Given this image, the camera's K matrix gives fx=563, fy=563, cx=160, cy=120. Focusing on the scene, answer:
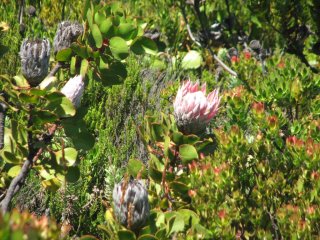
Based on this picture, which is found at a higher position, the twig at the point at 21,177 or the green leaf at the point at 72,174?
the twig at the point at 21,177

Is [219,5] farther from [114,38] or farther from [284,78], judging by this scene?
[114,38]

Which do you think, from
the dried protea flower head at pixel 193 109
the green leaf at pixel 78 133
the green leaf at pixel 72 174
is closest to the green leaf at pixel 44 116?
the green leaf at pixel 78 133

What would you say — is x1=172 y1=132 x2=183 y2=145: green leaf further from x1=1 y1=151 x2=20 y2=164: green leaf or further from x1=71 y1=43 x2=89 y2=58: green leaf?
x1=1 y1=151 x2=20 y2=164: green leaf

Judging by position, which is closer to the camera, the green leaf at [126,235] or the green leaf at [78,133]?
the green leaf at [126,235]

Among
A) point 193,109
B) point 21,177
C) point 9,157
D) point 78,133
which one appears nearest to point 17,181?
point 21,177

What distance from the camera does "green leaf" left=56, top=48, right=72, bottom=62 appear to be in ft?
6.09

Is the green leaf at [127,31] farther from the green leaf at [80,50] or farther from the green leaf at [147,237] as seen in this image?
the green leaf at [147,237]

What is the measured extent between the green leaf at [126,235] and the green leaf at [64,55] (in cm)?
65

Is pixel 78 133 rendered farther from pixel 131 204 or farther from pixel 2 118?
pixel 131 204

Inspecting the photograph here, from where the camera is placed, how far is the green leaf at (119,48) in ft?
6.14

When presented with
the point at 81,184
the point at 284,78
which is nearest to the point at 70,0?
the point at 81,184

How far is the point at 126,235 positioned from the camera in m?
1.54

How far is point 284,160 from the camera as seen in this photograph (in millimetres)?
2033

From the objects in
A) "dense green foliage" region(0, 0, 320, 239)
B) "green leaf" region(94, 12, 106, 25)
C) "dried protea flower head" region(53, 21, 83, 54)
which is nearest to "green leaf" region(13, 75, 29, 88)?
"dense green foliage" region(0, 0, 320, 239)
